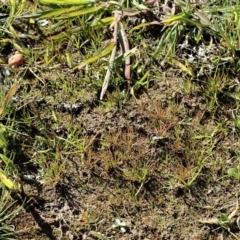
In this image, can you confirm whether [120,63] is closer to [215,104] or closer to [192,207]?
[215,104]

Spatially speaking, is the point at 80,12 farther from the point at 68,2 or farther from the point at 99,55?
the point at 99,55

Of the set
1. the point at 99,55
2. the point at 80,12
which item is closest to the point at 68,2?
the point at 80,12

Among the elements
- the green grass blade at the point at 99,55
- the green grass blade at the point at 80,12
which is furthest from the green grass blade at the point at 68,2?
the green grass blade at the point at 99,55

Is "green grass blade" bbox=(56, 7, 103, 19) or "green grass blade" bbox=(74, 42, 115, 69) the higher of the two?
"green grass blade" bbox=(56, 7, 103, 19)

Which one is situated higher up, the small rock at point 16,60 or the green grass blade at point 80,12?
the green grass blade at point 80,12

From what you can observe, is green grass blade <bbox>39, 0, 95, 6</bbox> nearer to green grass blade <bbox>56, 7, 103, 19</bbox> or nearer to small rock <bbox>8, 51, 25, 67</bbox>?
green grass blade <bbox>56, 7, 103, 19</bbox>

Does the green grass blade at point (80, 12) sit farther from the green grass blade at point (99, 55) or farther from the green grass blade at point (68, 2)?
the green grass blade at point (99, 55)

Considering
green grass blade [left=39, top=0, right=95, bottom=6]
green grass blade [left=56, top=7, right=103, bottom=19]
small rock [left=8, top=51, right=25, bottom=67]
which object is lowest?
small rock [left=8, top=51, right=25, bottom=67]

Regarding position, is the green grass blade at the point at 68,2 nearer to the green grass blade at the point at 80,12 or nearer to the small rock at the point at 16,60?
the green grass blade at the point at 80,12

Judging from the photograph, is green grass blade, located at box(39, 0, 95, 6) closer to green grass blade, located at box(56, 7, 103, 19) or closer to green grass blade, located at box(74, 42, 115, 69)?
green grass blade, located at box(56, 7, 103, 19)

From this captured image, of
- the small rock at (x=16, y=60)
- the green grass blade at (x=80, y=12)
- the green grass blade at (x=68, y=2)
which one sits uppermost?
the green grass blade at (x=68, y=2)

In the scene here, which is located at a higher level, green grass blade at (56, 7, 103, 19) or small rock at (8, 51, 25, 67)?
green grass blade at (56, 7, 103, 19)

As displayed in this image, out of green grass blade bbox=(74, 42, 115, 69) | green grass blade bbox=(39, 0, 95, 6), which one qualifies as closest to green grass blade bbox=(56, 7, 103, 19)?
green grass blade bbox=(39, 0, 95, 6)
